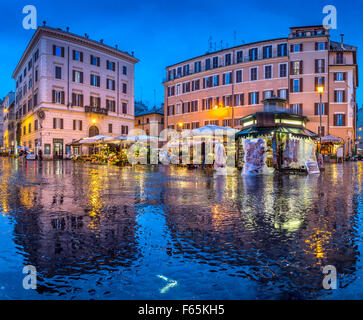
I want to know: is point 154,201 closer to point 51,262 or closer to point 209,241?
point 209,241

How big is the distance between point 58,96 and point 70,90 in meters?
2.10

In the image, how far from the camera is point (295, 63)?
43719mm

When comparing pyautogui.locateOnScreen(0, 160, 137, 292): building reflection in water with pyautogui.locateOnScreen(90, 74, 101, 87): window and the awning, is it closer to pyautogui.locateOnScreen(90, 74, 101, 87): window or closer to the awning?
the awning

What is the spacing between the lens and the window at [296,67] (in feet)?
143

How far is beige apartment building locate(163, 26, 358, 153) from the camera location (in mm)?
43156

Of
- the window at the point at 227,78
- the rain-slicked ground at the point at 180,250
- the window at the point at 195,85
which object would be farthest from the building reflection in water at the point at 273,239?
the window at the point at 195,85

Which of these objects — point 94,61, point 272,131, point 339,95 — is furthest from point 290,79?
point 272,131

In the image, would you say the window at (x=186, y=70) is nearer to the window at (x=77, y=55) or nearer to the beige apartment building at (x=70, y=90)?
the beige apartment building at (x=70, y=90)

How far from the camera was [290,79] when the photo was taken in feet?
145

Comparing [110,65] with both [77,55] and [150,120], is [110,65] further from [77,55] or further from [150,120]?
[150,120]

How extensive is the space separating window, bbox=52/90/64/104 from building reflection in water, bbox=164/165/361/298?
44322 millimetres

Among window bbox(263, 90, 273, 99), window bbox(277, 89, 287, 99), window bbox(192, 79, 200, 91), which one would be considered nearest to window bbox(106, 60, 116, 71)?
window bbox(192, 79, 200, 91)
